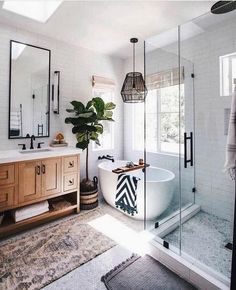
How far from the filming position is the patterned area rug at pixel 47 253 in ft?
5.81

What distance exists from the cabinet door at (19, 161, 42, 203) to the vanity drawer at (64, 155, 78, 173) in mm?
393

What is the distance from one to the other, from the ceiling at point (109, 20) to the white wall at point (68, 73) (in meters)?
0.13

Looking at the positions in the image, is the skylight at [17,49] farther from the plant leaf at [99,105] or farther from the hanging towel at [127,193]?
the hanging towel at [127,193]

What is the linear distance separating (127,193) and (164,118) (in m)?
1.46

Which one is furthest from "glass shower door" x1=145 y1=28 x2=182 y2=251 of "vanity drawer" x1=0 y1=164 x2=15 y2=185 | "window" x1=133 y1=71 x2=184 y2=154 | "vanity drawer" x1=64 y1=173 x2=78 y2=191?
"vanity drawer" x1=0 y1=164 x2=15 y2=185

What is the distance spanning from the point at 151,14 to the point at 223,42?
1066 millimetres

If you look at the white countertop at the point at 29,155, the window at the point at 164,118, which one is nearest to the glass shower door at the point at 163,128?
the window at the point at 164,118

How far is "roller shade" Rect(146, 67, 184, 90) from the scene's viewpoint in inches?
121

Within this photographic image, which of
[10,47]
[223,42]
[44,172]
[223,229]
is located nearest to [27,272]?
[44,172]

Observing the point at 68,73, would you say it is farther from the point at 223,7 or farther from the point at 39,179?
the point at 223,7

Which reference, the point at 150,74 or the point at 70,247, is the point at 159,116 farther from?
the point at 70,247

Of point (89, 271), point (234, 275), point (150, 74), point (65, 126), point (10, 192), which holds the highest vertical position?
point (150, 74)

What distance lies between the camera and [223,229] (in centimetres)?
252

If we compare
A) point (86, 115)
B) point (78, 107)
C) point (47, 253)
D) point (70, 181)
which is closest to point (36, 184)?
point (70, 181)
